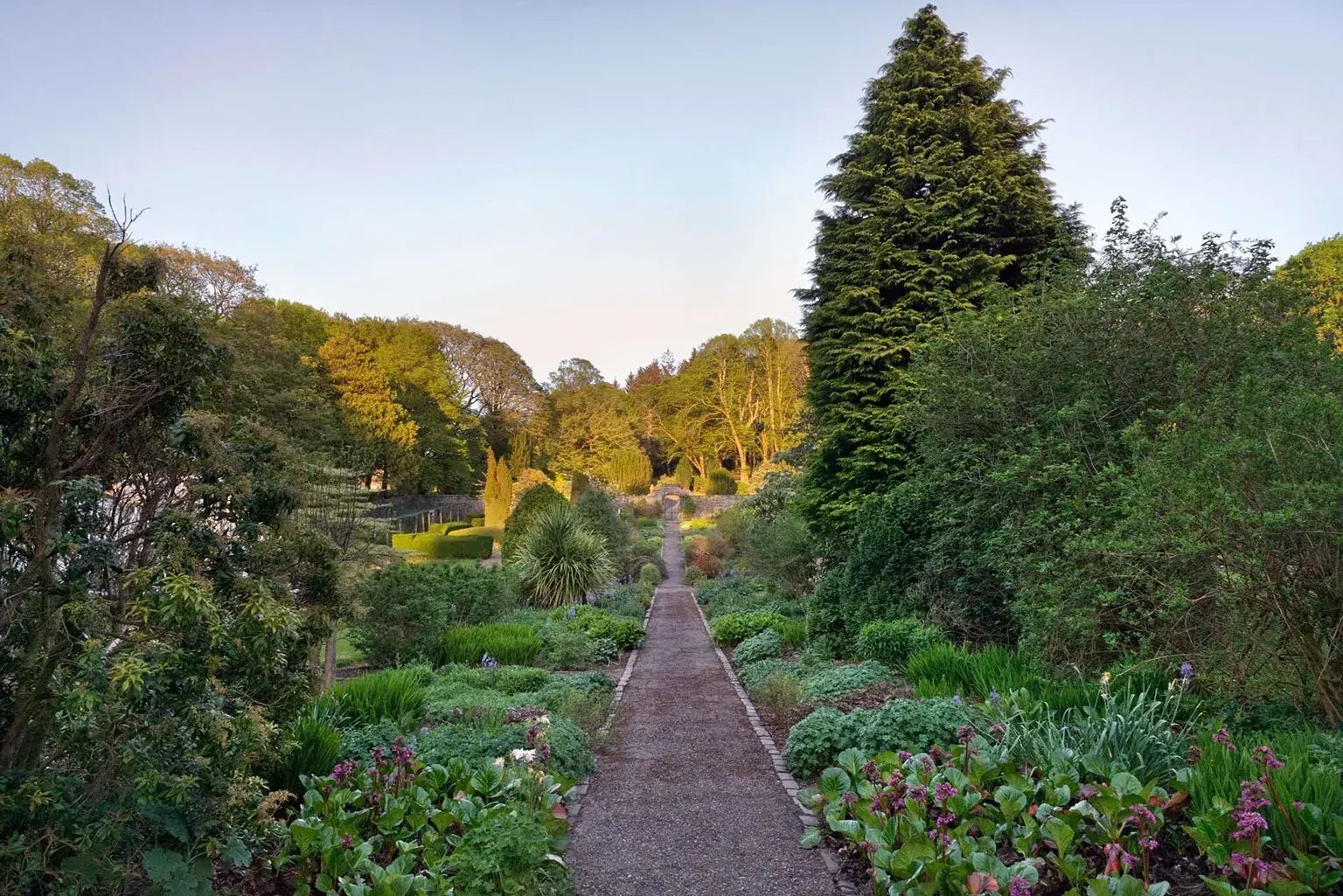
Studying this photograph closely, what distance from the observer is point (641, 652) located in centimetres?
1044

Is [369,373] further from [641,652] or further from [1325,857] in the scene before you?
[1325,857]

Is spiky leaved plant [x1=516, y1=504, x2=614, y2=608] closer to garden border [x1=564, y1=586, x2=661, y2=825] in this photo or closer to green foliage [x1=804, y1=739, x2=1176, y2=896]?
garden border [x1=564, y1=586, x2=661, y2=825]

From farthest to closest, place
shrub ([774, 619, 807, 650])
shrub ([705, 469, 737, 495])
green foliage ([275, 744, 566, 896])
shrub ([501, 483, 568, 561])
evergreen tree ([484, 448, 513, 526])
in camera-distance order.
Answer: shrub ([705, 469, 737, 495]), evergreen tree ([484, 448, 513, 526]), shrub ([501, 483, 568, 561]), shrub ([774, 619, 807, 650]), green foliage ([275, 744, 566, 896])

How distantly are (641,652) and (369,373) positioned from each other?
26960 mm

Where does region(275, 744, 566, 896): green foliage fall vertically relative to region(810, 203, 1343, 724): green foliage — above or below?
below

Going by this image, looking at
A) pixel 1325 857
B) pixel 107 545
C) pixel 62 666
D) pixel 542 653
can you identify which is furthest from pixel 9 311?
pixel 542 653

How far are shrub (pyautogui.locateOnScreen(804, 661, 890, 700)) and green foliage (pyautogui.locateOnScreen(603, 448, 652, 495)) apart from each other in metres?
34.7

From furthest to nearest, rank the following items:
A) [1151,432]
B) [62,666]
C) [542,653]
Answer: [542,653]
[1151,432]
[62,666]

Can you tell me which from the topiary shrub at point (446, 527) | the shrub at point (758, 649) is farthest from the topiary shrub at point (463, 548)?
the shrub at point (758, 649)

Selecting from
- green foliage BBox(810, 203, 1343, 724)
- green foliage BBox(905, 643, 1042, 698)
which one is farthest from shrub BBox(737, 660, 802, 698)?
green foliage BBox(905, 643, 1042, 698)

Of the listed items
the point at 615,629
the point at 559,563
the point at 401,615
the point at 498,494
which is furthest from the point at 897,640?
Result: the point at 498,494

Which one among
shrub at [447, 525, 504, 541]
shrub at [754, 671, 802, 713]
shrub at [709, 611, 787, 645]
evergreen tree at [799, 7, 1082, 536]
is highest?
evergreen tree at [799, 7, 1082, 536]

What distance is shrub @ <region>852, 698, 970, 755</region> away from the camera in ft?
14.9

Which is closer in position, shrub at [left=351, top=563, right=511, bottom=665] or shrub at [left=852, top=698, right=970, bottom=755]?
shrub at [left=852, top=698, right=970, bottom=755]
